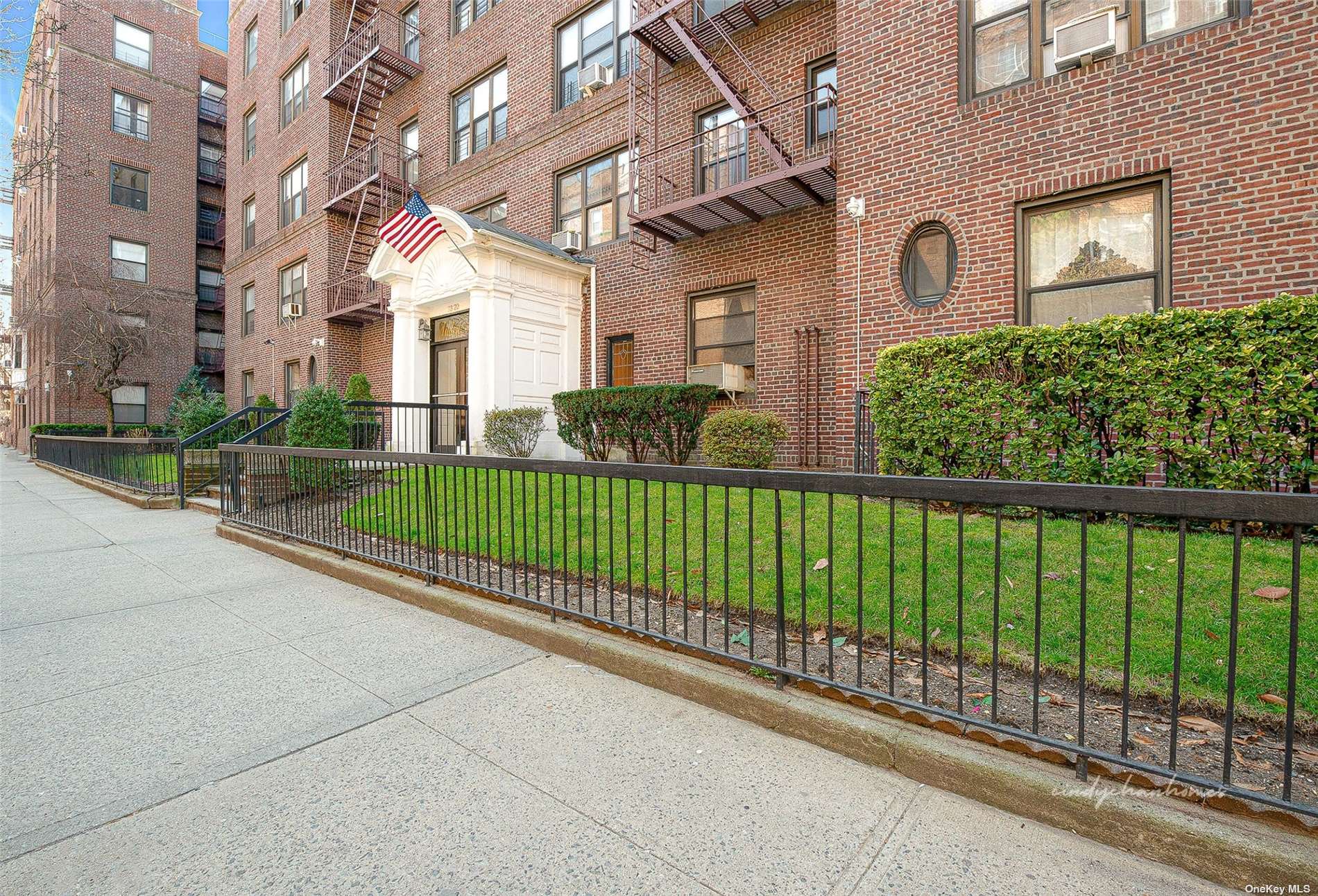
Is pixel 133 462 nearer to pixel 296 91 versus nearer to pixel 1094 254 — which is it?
pixel 1094 254

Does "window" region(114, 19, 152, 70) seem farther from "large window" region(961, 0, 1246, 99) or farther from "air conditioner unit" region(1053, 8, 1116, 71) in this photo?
"air conditioner unit" region(1053, 8, 1116, 71)

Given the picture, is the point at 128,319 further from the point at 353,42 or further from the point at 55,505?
the point at 55,505

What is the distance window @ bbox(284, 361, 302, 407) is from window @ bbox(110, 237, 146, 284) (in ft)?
44.0

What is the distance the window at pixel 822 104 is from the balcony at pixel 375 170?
1146 cm

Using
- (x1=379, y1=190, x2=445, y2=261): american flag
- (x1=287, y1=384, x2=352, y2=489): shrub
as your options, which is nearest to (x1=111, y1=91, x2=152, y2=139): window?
(x1=379, y1=190, x2=445, y2=261): american flag

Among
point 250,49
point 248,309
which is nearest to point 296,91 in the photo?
point 250,49

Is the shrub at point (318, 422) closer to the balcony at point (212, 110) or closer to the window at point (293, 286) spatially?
the window at point (293, 286)

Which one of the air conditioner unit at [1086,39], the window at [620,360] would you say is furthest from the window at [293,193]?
the air conditioner unit at [1086,39]

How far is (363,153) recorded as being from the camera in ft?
54.5

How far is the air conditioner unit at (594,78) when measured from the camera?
1204 cm

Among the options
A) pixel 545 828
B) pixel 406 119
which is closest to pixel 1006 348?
pixel 545 828

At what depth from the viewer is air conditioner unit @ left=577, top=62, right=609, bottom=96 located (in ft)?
39.5

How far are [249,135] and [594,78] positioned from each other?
1805 cm

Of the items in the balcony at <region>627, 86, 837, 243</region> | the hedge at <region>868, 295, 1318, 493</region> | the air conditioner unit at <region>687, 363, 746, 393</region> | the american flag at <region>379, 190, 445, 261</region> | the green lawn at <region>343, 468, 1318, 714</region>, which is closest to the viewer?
the green lawn at <region>343, 468, 1318, 714</region>
